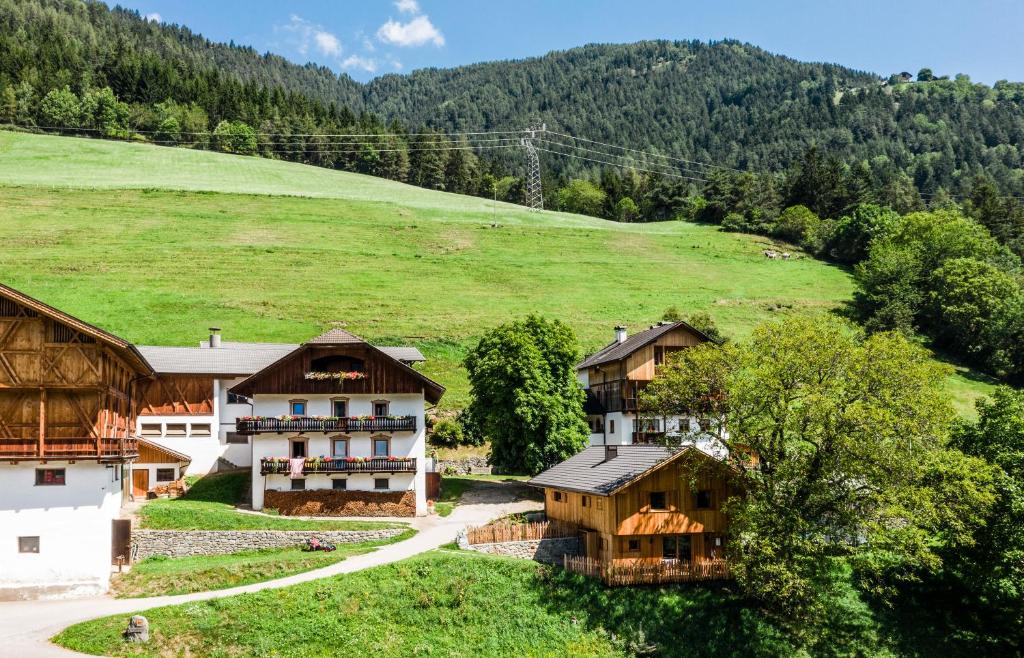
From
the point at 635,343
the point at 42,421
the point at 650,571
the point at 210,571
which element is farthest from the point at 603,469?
the point at 42,421

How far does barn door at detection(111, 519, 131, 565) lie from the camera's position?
38.3 m

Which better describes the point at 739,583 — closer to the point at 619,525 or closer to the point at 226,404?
the point at 619,525

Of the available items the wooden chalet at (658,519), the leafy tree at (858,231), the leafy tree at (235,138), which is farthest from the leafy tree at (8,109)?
the wooden chalet at (658,519)

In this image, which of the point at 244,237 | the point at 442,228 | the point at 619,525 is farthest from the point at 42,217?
the point at 619,525

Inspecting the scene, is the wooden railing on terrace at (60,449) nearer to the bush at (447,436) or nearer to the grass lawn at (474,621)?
the grass lawn at (474,621)

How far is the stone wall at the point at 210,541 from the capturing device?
130 ft

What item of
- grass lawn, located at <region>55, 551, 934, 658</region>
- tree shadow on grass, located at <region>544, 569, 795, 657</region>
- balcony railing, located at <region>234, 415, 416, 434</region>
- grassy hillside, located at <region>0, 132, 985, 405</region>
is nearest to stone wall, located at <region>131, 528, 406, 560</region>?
grass lawn, located at <region>55, 551, 934, 658</region>

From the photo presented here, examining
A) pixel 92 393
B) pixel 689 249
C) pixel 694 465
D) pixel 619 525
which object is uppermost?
pixel 689 249

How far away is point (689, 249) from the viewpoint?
4995 inches

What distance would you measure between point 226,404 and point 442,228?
73.8 m

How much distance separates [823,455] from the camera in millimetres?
34938

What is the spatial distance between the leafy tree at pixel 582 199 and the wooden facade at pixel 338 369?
134 meters

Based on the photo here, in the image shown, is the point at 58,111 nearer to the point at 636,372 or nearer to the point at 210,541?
the point at 636,372

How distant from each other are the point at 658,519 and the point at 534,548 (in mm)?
5827
